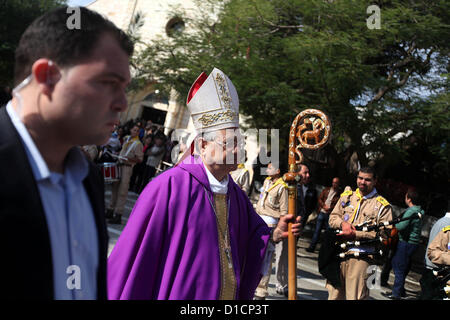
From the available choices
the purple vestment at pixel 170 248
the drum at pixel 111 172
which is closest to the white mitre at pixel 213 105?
the purple vestment at pixel 170 248

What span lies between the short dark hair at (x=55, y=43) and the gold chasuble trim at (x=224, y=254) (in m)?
2.22

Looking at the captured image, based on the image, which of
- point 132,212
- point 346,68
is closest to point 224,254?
point 132,212

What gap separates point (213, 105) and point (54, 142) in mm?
2770

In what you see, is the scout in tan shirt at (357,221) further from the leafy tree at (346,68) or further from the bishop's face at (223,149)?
the leafy tree at (346,68)

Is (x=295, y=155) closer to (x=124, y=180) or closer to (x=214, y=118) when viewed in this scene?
(x=214, y=118)

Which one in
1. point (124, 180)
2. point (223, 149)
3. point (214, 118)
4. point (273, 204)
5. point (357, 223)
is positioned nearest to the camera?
point (223, 149)

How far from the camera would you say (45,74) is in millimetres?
1423

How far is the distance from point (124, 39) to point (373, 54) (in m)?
10.2

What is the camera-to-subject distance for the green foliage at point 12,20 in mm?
25531

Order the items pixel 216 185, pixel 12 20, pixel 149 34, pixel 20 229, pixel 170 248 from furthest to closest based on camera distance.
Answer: pixel 149 34 < pixel 12 20 < pixel 216 185 < pixel 170 248 < pixel 20 229

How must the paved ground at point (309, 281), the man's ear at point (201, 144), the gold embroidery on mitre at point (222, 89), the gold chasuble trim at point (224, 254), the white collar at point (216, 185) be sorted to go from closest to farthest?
1. the gold chasuble trim at point (224, 254)
2. the white collar at point (216, 185)
3. the man's ear at point (201, 144)
4. the gold embroidery on mitre at point (222, 89)
5. the paved ground at point (309, 281)

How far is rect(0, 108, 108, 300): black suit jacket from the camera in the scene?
126 cm

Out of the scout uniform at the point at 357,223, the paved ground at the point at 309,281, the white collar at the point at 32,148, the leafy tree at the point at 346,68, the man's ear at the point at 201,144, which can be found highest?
the leafy tree at the point at 346,68
